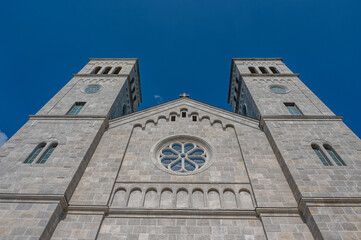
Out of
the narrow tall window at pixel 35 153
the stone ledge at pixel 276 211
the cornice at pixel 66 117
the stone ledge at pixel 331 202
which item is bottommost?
the stone ledge at pixel 276 211

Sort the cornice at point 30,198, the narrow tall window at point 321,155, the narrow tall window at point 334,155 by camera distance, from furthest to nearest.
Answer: the narrow tall window at point 321,155
the narrow tall window at point 334,155
the cornice at point 30,198

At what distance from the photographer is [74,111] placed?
55.3 ft

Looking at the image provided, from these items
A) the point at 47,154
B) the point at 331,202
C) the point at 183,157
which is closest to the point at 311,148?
the point at 331,202

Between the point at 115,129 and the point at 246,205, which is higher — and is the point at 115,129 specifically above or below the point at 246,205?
above

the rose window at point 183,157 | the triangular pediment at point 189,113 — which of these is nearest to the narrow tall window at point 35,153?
the triangular pediment at point 189,113

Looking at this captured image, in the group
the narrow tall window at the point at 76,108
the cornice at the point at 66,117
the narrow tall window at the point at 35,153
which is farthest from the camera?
the narrow tall window at the point at 76,108

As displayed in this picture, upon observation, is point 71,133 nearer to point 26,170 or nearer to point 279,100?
point 26,170

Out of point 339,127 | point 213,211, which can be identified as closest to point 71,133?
point 213,211

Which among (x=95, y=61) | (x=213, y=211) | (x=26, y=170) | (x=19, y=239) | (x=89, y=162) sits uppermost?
(x=95, y=61)

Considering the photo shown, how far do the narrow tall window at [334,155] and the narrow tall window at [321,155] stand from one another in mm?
386

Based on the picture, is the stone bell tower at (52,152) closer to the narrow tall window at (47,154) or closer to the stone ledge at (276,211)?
the narrow tall window at (47,154)

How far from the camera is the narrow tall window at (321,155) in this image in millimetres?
11550

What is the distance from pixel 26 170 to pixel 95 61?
17.0 meters

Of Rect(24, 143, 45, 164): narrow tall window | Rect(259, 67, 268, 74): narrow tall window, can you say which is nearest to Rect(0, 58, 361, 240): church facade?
Rect(24, 143, 45, 164): narrow tall window
